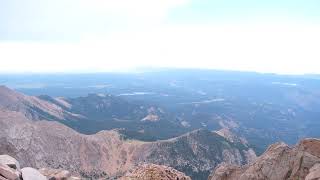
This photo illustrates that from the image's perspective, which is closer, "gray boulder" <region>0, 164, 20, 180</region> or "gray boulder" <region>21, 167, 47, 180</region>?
"gray boulder" <region>0, 164, 20, 180</region>

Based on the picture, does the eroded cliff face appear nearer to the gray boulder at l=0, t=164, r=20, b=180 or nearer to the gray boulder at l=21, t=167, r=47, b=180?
the gray boulder at l=21, t=167, r=47, b=180

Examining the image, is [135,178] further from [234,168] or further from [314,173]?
[234,168]

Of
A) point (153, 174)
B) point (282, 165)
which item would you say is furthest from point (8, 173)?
point (282, 165)

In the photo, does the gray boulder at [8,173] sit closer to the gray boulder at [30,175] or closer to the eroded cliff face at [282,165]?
the gray boulder at [30,175]

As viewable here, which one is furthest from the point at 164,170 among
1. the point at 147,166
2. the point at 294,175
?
the point at 294,175

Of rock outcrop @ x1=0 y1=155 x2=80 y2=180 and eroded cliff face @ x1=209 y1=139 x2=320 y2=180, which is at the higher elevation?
rock outcrop @ x1=0 y1=155 x2=80 y2=180

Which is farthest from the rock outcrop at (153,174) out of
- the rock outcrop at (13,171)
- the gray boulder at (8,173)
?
the rock outcrop at (13,171)

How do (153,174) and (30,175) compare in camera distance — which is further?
(30,175)

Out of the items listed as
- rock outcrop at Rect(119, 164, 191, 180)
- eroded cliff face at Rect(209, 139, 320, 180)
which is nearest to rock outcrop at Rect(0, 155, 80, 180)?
rock outcrop at Rect(119, 164, 191, 180)

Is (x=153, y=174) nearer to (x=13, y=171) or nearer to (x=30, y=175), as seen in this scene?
(x=13, y=171)
